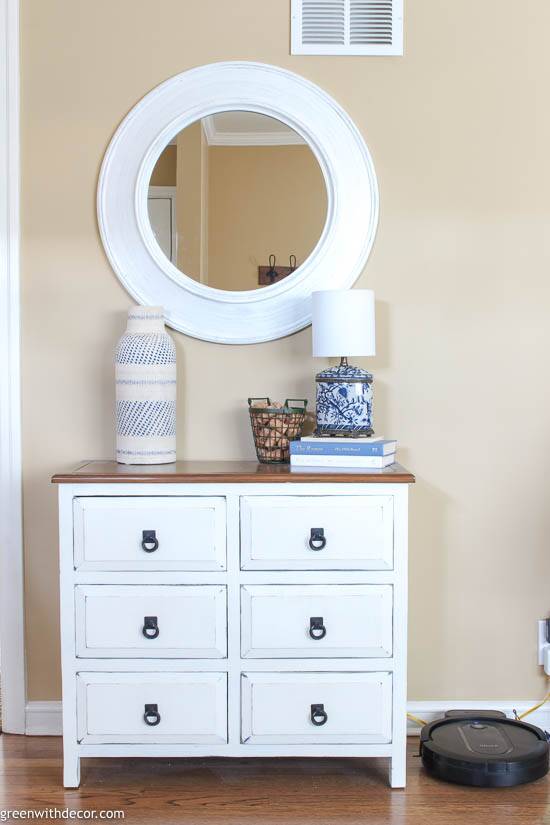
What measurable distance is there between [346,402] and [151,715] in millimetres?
944

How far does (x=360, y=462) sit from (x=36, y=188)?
124cm

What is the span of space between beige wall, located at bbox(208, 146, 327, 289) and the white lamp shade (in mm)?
280

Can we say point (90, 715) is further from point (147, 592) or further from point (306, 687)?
point (306, 687)

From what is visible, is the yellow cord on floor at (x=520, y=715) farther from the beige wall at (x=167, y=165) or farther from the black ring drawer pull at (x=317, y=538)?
the beige wall at (x=167, y=165)

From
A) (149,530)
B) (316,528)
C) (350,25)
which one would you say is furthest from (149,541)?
(350,25)

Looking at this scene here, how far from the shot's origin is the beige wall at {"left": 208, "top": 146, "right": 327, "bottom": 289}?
272cm

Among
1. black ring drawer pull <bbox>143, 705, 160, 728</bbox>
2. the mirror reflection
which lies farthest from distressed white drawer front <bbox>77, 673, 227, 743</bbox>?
the mirror reflection

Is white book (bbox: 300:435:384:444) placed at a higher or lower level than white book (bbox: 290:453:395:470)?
higher

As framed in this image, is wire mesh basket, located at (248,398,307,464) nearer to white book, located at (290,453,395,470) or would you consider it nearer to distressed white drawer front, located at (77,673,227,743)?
white book, located at (290,453,395,470)

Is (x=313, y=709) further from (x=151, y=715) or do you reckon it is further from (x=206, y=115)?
(x=206, y=115)

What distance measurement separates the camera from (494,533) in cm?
280

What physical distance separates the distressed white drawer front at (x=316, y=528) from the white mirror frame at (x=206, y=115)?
62 cm

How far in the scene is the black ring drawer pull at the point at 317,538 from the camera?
2344 mm

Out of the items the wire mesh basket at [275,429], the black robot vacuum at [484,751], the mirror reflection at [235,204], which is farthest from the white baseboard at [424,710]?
the mirror reflection at [235,204]
